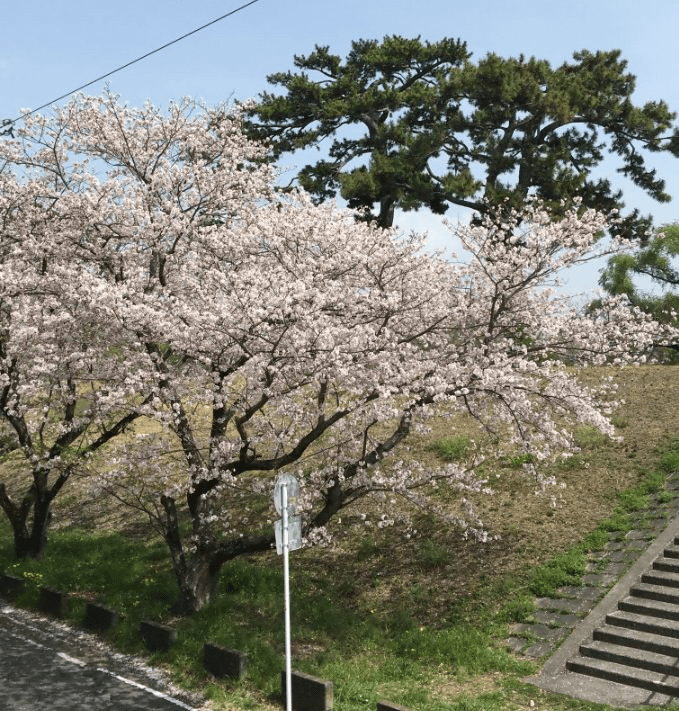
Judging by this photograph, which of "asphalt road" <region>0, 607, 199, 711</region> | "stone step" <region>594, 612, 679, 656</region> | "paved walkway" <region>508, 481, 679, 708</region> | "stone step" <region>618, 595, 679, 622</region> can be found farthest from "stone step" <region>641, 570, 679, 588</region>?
"asphalt road" <region>0, 607, 199, 711</region>

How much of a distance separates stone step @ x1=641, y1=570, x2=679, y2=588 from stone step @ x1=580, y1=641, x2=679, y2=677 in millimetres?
1670

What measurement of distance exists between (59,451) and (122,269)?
172 inches

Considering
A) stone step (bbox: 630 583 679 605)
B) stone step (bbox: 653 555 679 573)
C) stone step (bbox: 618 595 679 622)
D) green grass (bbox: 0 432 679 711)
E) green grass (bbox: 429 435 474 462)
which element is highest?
green grass (bbox: 429 435 474 462)

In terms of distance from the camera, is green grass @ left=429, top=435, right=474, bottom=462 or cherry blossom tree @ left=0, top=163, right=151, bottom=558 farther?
green grass @ left=429, top=435, right=474, bottom=462

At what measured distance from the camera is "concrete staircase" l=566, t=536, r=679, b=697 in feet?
34.6

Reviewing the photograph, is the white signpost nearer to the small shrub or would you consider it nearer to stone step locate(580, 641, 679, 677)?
stone step locate(580, 641, 679, 677)

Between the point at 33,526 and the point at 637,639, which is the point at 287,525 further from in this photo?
the point at 33,526

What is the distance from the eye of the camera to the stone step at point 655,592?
1201 cm

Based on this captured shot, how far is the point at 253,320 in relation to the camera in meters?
11.7

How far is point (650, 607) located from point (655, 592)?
1.29ft

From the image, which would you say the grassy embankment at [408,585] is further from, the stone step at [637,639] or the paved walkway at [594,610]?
the stone step at [637,639]

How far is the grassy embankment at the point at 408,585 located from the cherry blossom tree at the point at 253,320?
97 cm

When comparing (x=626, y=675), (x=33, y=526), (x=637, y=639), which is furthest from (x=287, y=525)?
(x=33, y=526)

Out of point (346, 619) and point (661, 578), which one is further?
point (346, 619)
